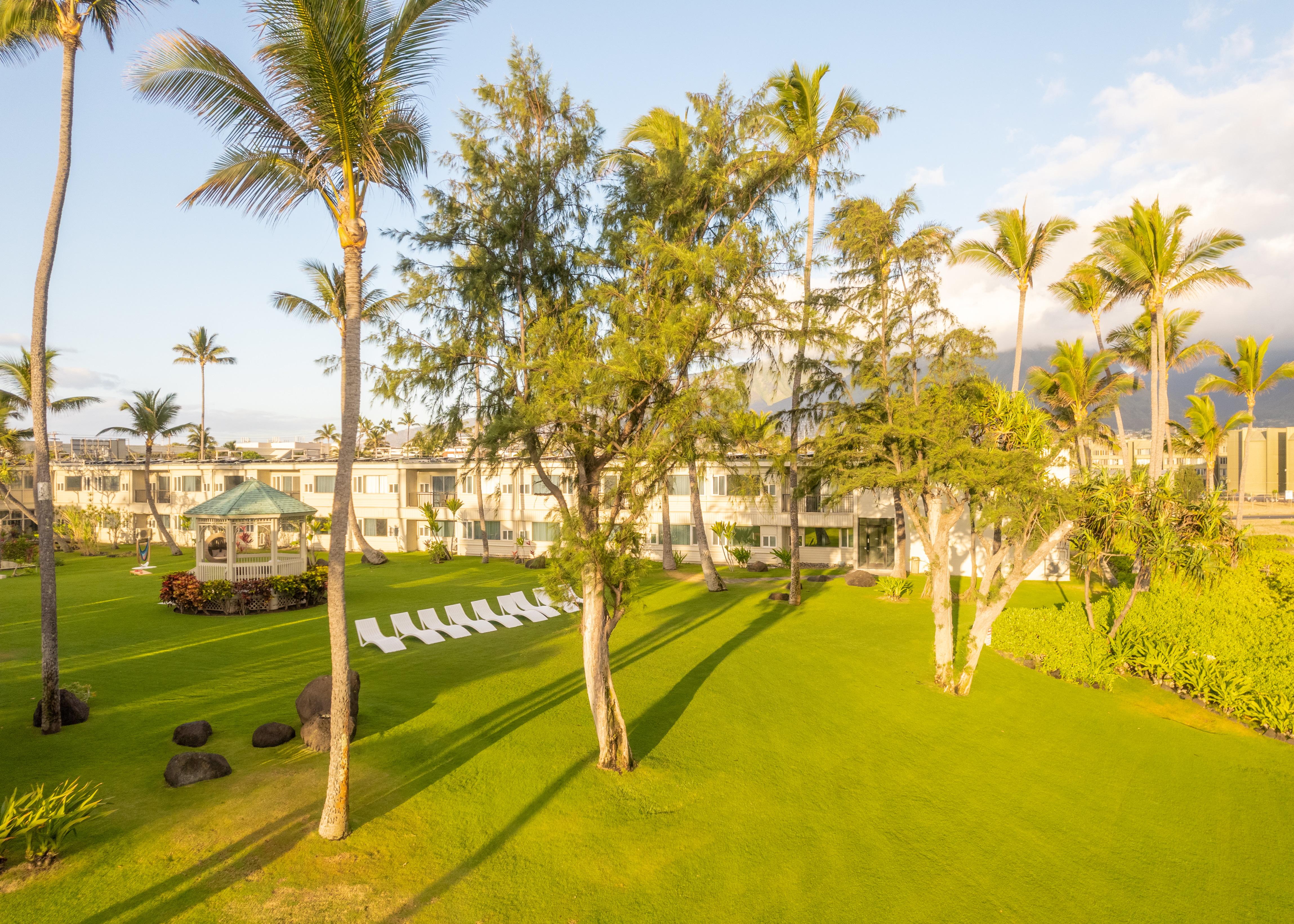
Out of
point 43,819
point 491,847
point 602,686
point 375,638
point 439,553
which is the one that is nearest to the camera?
point 43,819

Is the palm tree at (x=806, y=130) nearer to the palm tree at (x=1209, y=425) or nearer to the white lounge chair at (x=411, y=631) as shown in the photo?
the white lounge chair at (x=411, y=631)

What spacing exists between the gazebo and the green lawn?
4.79 meters

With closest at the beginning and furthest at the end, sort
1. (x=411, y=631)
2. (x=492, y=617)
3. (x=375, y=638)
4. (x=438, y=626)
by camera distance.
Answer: (x=375, y=638) → (x=411, y=631) → (x=438, y=626) → (x=492, y=617)

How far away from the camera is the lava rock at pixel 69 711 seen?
38.4 ft

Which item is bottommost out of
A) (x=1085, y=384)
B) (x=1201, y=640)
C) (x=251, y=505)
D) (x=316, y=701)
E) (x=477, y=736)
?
(x=477, y=736)

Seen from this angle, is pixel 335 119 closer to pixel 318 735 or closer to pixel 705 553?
pixel 318 735

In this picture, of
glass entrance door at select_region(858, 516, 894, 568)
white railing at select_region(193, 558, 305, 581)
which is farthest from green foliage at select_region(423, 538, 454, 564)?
glass entrance door at select_region(858, 516, 894, 568)

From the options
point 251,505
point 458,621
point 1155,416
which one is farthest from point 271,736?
point 1155,416

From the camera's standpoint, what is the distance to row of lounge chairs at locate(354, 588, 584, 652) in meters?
18.9

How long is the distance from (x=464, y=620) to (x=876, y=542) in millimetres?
22049

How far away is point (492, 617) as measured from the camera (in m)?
22.9

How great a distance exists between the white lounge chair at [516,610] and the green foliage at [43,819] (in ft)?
48.8

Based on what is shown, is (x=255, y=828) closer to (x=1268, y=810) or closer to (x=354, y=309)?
(x=354, y=309)

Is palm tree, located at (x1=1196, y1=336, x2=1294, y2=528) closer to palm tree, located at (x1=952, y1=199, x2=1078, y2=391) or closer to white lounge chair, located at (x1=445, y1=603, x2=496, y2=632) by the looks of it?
palm tree, located at (x1=952, y1=199, x2=1078, y2=391)
